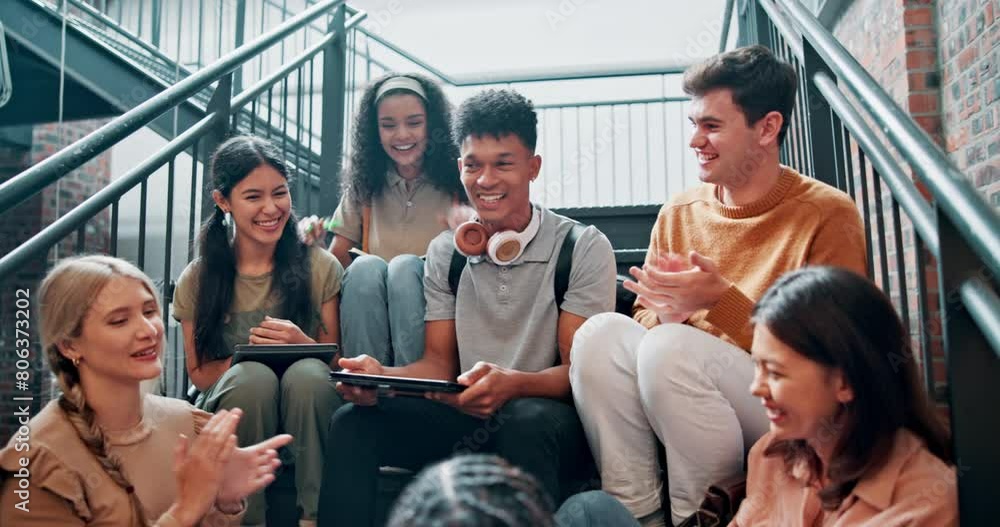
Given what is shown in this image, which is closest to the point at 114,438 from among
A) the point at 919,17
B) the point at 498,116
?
the point at 498,116

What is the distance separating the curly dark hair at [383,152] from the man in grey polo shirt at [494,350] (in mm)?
542

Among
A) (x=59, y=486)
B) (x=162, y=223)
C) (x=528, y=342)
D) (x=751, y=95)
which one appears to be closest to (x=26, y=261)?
(x=59, y=486)

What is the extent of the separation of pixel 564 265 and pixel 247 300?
2.77 feet

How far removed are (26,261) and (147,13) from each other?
521 cm

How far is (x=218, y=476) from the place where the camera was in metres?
1.35

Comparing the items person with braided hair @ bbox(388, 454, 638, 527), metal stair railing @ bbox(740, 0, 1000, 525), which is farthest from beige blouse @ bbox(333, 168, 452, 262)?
person with braided hair @ bbox(388, 454, 638, 527)

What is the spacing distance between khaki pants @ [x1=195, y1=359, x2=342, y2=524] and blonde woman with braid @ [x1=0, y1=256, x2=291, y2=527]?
0.15m

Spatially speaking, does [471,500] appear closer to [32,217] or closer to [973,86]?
[973,86]

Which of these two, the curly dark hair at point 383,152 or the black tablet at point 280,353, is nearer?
the black tablet at point 280,353

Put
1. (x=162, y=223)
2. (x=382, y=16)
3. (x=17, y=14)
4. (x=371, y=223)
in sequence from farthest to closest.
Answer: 1. (x=382, y=16)
2. (x=162, y=223)
3. (x=17, y=14)
4. (x=371, y=223)

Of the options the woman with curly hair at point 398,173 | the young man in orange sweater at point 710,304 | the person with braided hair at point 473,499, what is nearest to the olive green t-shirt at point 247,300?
the woman with curly hair at point 398,173

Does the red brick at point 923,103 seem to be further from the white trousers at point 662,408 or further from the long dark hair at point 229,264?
the long dark hair at point 229,264

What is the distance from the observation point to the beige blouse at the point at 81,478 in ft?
4.31

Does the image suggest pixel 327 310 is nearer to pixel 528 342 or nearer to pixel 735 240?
pixel 528 342
